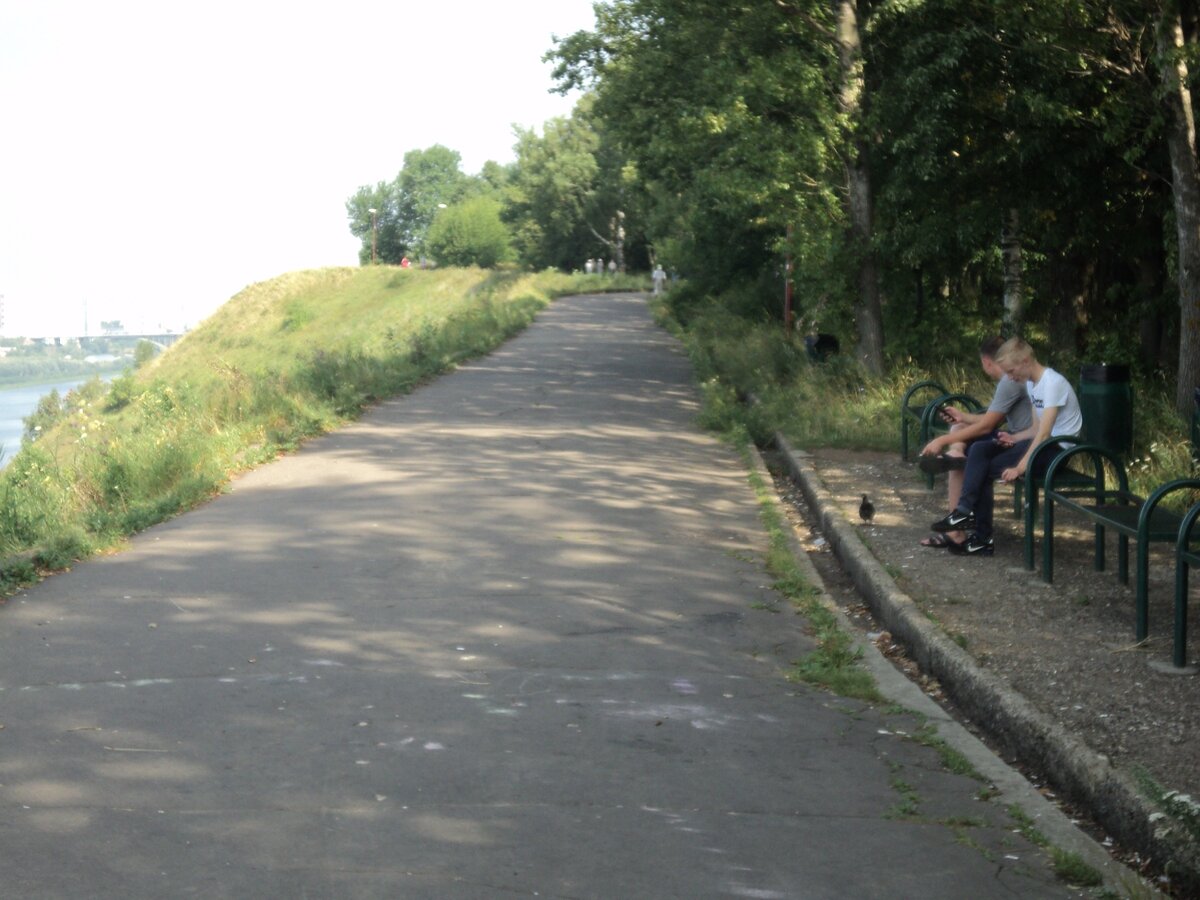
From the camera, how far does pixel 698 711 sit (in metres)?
5.97

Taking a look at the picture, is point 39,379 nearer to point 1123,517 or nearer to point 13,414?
point 13,414

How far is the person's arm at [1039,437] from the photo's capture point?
877 cm

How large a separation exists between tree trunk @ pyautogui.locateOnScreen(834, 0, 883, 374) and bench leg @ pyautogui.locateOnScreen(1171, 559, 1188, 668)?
40.5 feet

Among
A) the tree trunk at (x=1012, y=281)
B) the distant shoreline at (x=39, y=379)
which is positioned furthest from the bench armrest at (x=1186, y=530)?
the distant shoreline at (x=39, y=379)

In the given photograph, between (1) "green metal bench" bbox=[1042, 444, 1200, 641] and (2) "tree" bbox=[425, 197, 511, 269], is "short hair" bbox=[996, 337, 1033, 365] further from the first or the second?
(2) "tree" bbox=[425, 197, 511, 269]

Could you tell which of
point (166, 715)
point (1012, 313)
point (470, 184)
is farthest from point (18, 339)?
point (470, 184)

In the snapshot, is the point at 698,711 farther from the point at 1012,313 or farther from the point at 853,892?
the point at 1012,313

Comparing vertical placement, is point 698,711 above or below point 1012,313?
below

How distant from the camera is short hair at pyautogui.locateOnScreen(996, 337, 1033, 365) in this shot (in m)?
9.35

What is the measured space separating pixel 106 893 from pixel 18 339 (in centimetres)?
6211

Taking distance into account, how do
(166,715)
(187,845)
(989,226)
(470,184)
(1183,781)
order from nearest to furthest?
1. (187,845)
2. (1183,781)
3. (166,715)
4. (989,226)
5. (470,184)

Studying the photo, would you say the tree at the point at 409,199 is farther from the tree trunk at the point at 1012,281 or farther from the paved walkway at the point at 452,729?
the paved walkway at the point at 452,729

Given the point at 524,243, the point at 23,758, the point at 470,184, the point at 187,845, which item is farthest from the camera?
the point at 470,184

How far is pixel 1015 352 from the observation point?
9.39m
